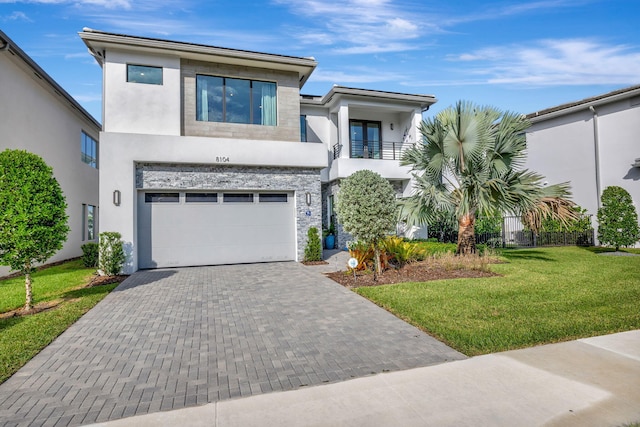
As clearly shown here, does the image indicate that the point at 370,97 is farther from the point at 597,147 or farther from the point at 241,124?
the point at 597,147

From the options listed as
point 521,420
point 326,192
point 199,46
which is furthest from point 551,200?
point 199,46

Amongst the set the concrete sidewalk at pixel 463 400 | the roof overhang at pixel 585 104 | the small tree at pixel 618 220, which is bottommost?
the concrete sidewalk at pixel 463 400

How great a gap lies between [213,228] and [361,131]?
1055cm

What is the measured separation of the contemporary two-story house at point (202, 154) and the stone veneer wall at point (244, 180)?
1.4 inches

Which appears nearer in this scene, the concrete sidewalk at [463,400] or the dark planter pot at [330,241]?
the concrete sidewalk at [463,400]

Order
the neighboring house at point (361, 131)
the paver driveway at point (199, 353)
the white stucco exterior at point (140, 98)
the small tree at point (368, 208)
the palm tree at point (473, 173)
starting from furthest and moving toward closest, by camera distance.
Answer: the neighboring house at point (361, 131)
the white stucco exterior at point (140, 98)
the palm tree at point (473, 173)
the small tree at point (368, 208)
the paver driveway at point (199, 353)

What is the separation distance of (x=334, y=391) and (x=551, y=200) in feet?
39.4

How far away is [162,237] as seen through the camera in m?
11.9

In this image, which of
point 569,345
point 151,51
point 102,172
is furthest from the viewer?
point 151,51

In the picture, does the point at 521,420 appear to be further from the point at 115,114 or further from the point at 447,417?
the point at 115,114

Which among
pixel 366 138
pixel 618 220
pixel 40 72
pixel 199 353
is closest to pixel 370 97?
pixel 366 138

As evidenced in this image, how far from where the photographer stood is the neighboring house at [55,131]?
11.3 meters

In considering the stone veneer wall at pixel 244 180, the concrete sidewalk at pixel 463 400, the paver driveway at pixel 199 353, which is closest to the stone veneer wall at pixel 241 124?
the stone veneer wall at pixel 244 180

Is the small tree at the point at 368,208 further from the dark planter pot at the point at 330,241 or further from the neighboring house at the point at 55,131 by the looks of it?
the neighboring house at the point at 55,131
